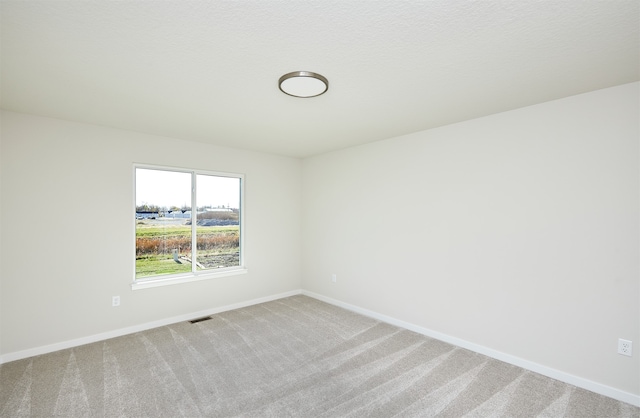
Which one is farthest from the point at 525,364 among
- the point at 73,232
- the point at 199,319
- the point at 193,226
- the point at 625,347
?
the point at 73,232

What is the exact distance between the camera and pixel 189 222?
415 cm

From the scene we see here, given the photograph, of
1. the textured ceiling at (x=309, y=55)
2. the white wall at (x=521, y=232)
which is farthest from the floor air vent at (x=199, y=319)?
the textured ceiling at (x=309, y=55)

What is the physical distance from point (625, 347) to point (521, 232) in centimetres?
110

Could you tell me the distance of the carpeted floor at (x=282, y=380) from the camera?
2137 mm

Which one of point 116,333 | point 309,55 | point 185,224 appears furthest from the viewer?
point 185,224

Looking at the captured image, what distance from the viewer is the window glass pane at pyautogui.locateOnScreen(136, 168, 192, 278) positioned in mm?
3748

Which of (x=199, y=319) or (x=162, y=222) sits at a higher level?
(x=162, y=222)

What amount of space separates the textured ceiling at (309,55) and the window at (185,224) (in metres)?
1.20

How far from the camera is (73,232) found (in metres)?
3.21

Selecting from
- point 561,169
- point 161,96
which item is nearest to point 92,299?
point 161,96

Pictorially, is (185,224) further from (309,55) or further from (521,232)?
(521,232)

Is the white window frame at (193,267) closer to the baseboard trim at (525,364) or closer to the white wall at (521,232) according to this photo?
the white wall at (521,232)

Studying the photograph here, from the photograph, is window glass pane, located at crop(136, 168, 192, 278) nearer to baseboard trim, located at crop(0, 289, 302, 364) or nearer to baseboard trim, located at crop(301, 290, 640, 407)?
baseboard trim, located at crop(0, 289, 302, 364)

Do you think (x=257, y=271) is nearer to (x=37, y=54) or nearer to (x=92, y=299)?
(x=92, y=299)
